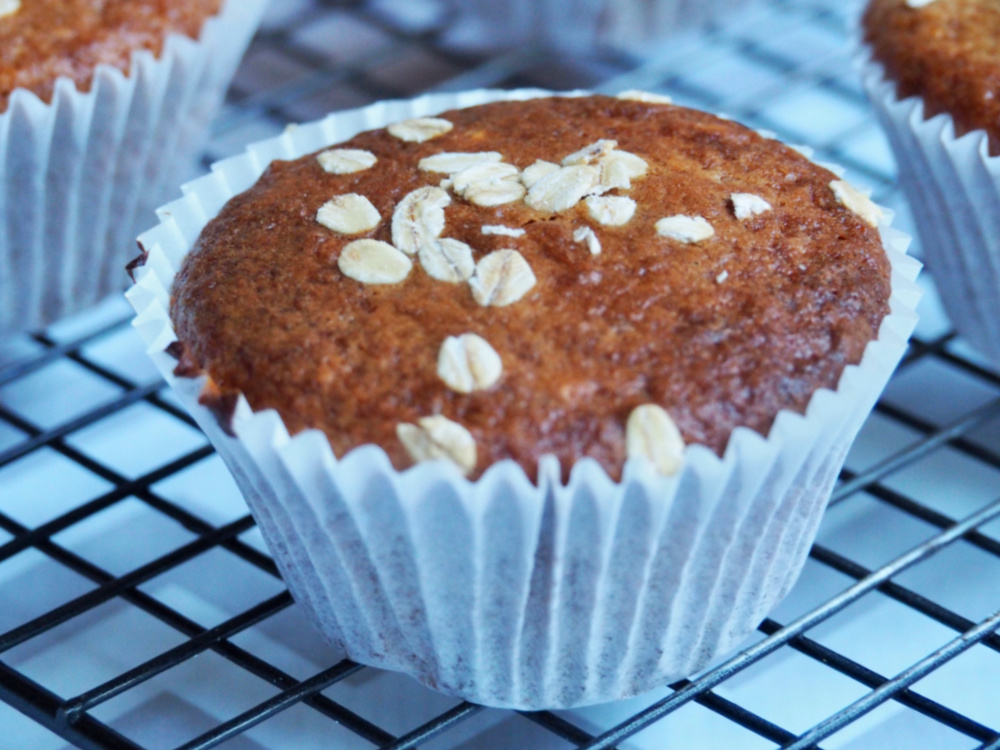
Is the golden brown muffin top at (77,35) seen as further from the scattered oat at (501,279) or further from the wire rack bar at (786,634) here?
the wire rack bar at (786,634)

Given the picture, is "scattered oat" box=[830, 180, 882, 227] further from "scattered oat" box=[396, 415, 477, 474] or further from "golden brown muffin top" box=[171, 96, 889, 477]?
"scattered oat" box=[396, 415, 477, 474]

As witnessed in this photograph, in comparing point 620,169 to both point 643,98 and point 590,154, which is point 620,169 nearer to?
point 590,154

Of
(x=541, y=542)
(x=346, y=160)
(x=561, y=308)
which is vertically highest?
(x=346, y=160)

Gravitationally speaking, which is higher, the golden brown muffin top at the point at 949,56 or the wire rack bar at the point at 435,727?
the golden brown muffin top at the point at 949,56

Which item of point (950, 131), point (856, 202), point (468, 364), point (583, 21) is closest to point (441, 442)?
point (468, 364)

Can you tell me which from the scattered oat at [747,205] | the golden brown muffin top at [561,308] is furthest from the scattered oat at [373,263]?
the scattered oat at [747,205]

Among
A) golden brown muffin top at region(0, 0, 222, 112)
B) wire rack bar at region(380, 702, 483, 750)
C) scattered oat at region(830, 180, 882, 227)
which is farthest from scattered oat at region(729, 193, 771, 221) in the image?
golden brown muffin top at region(0, 0, 222, 112)

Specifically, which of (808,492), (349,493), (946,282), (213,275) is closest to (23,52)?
(213,275)
